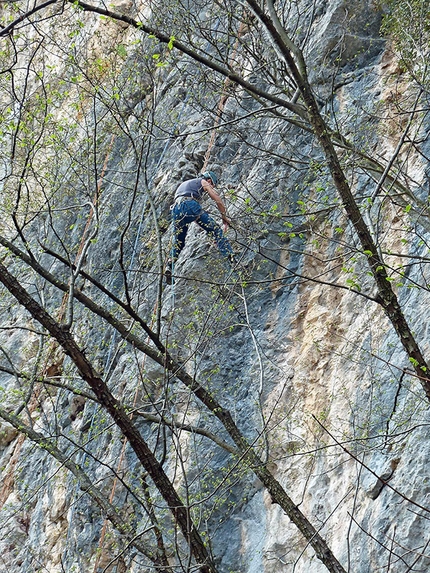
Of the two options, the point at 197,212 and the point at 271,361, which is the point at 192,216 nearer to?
the point at 197,212

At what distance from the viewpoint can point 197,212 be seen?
302 inches

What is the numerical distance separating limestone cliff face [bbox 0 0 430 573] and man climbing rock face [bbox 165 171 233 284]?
21 cm

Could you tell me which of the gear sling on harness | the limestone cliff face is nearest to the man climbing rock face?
the gear sling on harness

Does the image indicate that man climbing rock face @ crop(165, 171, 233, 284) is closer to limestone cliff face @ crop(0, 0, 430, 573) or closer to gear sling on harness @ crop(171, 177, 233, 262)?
gear sling on harness @ crop(171, 177, 233, 262)

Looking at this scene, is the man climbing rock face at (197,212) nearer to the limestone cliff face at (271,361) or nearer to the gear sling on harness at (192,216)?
the gear sling on harness at (192,216)

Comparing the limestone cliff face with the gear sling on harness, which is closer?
the limestone cliff face

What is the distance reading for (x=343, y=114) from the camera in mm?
7707

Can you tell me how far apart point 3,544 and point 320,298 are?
475 cm

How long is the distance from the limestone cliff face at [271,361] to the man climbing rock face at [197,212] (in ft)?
0.70

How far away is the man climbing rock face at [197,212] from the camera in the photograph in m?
7.46

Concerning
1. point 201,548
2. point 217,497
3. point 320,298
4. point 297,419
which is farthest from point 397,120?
point 201,548

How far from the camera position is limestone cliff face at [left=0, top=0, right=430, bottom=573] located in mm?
5227

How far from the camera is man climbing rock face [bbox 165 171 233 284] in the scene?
7465 mm

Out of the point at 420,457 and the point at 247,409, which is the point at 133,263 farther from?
the point at 420,457
